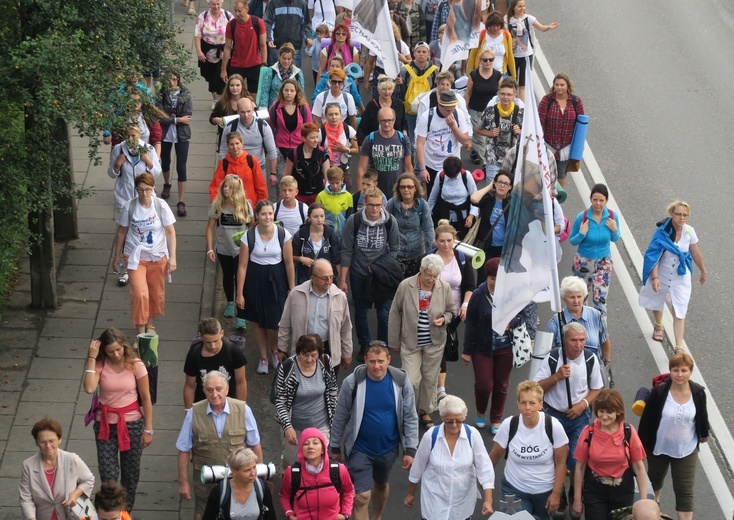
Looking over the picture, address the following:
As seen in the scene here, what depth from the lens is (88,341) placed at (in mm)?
14867

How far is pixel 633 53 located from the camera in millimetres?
23109

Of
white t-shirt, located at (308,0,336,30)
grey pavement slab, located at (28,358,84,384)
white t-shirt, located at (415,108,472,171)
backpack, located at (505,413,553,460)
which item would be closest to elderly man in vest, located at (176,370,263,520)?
backpack, located at (505,413,553,460)

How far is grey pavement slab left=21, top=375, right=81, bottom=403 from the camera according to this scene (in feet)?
45.6

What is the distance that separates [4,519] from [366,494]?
10.1 ft

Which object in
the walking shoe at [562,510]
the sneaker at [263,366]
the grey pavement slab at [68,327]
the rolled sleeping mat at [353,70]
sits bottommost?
the walking shoe at [562,510]

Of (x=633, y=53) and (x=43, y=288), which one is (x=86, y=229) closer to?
(x=43, y=288)

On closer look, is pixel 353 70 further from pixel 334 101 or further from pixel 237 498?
pixel 237 498

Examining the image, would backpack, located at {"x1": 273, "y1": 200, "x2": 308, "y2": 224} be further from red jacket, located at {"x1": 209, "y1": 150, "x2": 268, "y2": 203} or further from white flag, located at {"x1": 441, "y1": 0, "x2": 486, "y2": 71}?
white flag, located at {"x1": 441, "y1": 0, "x2": 486, "y2": 71}

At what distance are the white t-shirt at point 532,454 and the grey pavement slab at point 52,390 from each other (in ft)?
15.3

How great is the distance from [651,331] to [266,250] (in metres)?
4.34

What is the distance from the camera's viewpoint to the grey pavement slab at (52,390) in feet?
45.6

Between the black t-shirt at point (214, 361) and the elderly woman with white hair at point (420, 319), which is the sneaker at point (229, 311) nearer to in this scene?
the elderly woman with white hair at point (420, 319)

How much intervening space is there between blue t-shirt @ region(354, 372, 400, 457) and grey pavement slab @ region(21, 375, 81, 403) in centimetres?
353

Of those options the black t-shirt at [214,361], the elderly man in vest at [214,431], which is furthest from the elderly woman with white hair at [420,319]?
the elderly man in vest at [214,431]
